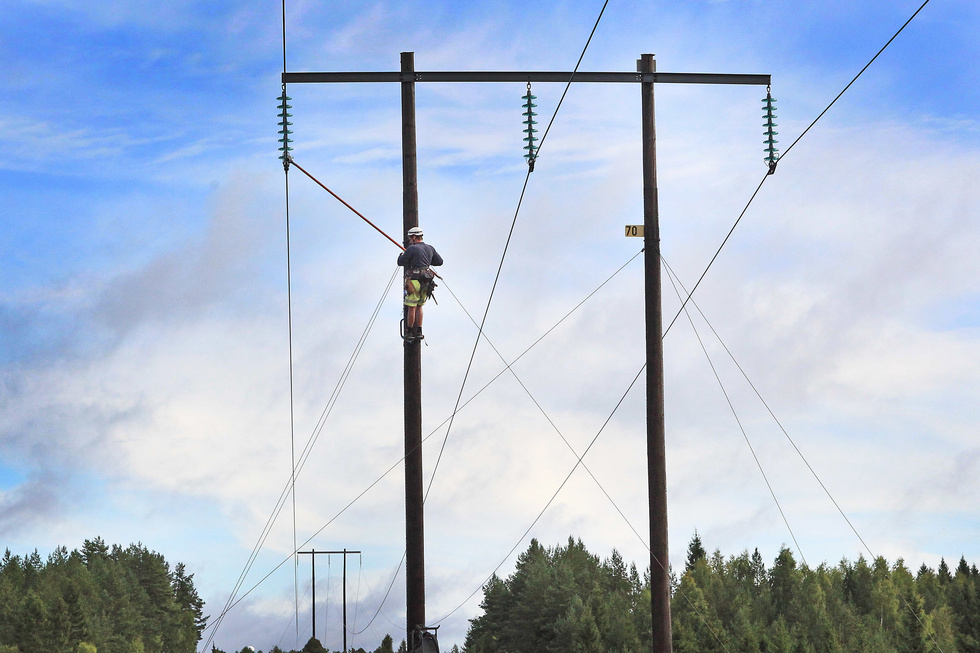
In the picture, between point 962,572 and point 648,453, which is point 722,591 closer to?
point 962,572

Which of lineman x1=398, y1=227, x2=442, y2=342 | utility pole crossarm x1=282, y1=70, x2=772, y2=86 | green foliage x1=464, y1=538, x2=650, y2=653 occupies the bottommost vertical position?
green foliage x1=464, y1=538, x2=650, y2=653

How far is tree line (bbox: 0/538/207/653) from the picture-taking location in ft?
186

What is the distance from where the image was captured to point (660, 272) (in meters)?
14.7

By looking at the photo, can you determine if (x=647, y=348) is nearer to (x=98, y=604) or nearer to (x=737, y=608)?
(x=737, y=608)

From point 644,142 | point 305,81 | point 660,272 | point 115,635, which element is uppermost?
point 305,81

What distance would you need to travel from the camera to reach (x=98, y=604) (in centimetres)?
6650

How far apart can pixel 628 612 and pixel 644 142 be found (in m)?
46.3

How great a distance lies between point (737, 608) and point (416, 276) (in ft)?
183

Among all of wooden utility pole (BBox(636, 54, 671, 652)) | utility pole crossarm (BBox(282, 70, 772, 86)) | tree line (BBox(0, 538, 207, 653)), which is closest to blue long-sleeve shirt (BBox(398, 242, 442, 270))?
utility pole crossarm (BBox(282, 70, 772, 86))

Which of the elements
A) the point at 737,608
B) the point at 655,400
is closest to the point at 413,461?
the point at 655,400

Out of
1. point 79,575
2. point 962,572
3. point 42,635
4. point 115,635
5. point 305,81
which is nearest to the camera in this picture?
point 305,81

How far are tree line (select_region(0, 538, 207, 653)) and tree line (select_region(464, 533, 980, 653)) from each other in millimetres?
21377

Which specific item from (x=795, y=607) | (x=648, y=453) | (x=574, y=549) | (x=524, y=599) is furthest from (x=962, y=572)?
(x=648, y=453)

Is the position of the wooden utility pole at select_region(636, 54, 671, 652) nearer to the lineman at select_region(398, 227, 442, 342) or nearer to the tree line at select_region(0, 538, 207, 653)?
the lineman at select_region(398, 227, 442, 342)
